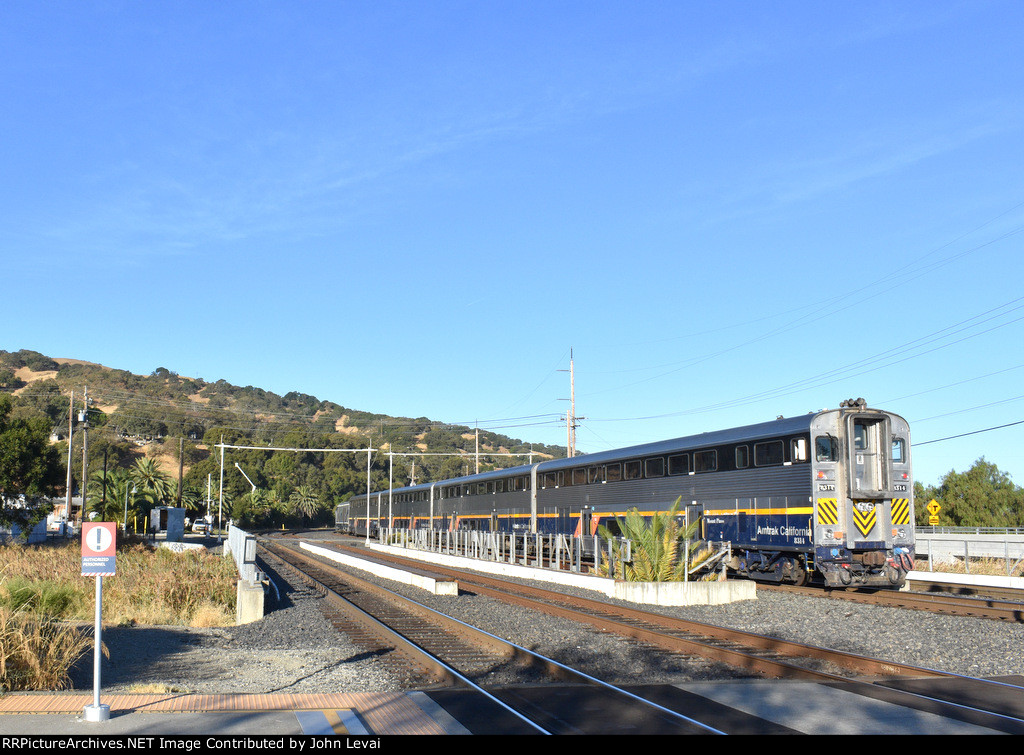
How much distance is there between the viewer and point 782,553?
1984 cm

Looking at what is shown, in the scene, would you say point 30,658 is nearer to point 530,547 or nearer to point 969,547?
point 530,547

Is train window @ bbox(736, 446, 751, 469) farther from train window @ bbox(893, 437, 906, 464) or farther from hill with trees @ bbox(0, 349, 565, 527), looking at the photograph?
hill with trees @ bbox(0, 349, 565, 527)

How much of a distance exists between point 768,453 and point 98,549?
599 inches

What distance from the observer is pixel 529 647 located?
12352mm

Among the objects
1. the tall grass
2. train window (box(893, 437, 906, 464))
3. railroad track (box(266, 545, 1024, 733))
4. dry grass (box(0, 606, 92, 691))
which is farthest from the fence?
dry grass (box(0, 606, 92, 691))

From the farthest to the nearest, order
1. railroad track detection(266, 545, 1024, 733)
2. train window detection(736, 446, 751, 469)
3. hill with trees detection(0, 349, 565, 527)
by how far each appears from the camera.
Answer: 1. hill with trees detection(0, 349, 565, 527)
2. train window detection(736, 446, 751, 469)
3. railroad track detection(266, 545, 1024, 733)

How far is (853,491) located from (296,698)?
14.0 meters

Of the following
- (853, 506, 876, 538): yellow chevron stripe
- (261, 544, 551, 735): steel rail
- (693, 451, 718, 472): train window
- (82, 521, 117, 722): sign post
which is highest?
(693, 451, 718, 472): train window

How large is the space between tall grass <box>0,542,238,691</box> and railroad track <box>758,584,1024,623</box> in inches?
492

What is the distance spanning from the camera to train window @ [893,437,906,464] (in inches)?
768

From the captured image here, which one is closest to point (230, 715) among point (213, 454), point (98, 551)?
point (98, 551)

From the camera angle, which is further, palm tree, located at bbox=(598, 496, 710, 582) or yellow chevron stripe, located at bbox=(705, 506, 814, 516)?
palm tree, located at bbox=(598, 496, 710, 582)
